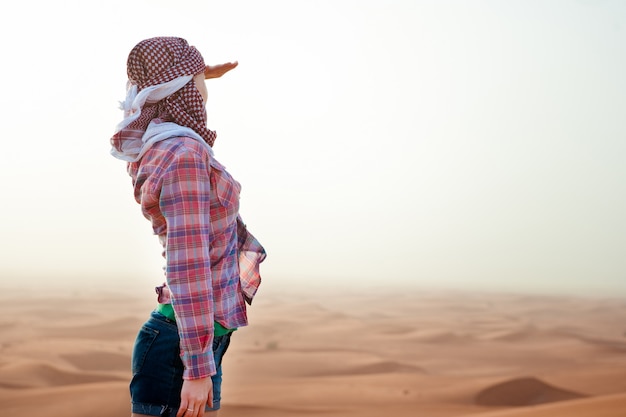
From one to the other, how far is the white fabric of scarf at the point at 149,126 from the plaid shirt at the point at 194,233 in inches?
1.0

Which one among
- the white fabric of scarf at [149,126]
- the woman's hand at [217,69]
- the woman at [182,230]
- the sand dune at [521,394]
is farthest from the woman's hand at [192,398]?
the sand dune at [521,394]

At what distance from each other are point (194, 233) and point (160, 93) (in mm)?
467

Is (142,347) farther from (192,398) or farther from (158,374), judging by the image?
(192,398)

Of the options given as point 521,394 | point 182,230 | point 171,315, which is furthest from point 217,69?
point 521,394

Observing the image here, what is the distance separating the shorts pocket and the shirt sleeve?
12 centimetres

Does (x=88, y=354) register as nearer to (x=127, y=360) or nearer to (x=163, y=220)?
(x=127, y=360)

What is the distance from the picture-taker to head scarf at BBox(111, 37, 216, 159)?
1.97 m

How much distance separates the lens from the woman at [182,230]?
177 centimetres

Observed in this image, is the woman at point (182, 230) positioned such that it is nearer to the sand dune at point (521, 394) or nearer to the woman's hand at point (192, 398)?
the woman's hand at point (192, 398)

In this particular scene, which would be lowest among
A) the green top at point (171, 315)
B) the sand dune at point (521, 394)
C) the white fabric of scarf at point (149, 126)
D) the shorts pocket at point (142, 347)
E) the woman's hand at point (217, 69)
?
the sand dune at point (521, 394)

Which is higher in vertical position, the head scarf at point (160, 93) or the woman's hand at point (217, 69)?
the woman's hand at point (217, 69)

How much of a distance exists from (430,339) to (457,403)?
499 centimetres

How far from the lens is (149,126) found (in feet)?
6.44

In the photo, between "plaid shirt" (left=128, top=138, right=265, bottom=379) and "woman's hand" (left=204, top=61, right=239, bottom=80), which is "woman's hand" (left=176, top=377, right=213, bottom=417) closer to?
"plaid shirt" (left=128, top=138, right=265, bottom=379)
